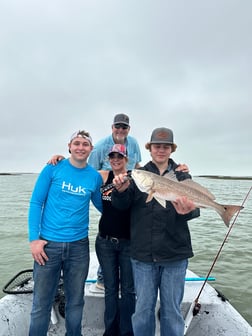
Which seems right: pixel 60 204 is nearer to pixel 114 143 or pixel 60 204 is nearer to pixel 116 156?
pixel 116 156

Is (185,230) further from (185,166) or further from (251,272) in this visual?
(251,272)

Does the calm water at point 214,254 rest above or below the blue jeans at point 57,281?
below

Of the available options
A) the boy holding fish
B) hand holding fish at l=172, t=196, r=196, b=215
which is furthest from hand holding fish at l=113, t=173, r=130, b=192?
hand holding fish at l=172, t=196, r=196, b=215

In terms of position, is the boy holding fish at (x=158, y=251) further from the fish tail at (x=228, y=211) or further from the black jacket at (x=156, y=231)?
the fish tail at (x=228, y=211)

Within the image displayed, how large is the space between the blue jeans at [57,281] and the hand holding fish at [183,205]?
1.24 m

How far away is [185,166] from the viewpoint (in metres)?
3.68

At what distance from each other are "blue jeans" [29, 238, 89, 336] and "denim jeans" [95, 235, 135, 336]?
0.30m

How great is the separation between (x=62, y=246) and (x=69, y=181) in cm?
77

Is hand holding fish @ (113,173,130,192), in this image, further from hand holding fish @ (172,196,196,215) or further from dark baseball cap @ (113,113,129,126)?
dark baseball cap @ (113,113,129,126)

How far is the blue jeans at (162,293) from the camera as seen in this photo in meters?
3.22

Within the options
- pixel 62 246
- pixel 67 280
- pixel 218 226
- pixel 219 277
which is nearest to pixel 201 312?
pixel 67 280

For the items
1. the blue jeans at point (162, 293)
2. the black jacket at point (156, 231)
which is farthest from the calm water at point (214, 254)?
the black jacket at point (156, 231)

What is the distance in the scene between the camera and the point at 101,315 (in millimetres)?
4672

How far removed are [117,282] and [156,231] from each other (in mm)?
1178
